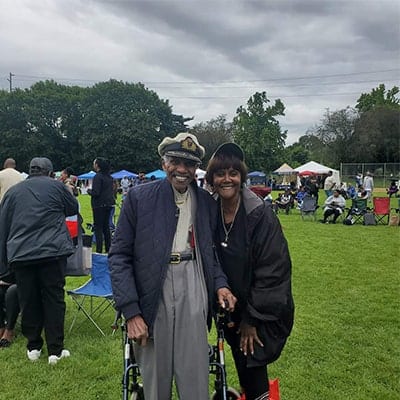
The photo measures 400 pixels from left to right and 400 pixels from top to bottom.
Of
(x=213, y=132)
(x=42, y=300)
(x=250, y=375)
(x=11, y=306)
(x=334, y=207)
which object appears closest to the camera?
(x=250, y=375)

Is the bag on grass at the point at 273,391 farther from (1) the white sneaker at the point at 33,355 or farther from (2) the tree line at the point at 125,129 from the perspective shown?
(2) the tree line at the point at 125,129

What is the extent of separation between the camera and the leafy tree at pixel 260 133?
54094mm

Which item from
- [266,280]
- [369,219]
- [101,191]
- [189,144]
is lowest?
[369,219]

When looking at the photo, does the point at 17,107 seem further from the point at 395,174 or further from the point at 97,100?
the point at 395,174

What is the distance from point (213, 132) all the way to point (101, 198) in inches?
2140

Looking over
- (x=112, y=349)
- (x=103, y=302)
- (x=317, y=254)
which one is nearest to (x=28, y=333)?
(x=112, y=349)

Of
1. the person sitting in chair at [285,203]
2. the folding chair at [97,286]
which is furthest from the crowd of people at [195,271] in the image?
the person sitting in chair at [285,203]

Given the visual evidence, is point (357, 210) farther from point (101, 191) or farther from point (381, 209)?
point (101, 191)

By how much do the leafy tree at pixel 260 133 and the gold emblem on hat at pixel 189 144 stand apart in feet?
165

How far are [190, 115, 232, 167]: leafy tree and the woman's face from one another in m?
54.3

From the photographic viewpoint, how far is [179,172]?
250cm

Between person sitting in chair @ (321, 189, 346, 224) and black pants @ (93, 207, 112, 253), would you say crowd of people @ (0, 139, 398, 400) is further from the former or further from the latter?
person sitting in chair @ (321, 189, 346, 224)

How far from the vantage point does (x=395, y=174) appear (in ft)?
123

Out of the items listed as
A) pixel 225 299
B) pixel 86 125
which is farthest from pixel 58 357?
pixel 86 125
